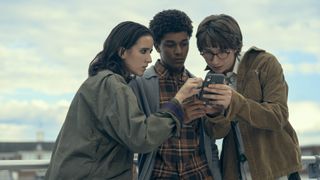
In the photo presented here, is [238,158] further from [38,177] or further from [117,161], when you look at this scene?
[38,177]

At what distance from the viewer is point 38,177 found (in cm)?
339

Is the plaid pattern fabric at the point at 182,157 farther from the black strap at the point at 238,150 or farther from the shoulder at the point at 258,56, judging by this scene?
the shoulder at the point at 258,56

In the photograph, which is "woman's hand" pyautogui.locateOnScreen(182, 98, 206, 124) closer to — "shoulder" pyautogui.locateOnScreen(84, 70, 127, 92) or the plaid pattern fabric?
the plaid pattern fabric

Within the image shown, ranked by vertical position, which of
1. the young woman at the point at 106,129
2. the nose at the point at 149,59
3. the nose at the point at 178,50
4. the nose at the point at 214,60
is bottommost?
the young woman at the point at 106,129

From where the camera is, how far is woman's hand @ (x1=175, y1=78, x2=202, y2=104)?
291 cm

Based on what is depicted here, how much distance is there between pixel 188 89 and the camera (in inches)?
116

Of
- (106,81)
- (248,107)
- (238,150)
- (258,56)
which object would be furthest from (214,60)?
(106,81)

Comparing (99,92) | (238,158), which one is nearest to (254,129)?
(238,158)

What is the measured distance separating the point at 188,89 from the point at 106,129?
481 mm

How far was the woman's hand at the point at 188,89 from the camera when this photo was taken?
291 centimetres

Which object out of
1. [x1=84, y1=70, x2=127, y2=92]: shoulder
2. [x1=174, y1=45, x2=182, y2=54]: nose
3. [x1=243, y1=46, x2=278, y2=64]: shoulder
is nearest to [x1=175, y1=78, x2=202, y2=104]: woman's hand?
[x1=84, y1=70, x2=127, y2=92]: shoulder

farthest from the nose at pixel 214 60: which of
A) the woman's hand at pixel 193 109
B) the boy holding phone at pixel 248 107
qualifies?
the woman's hand at pixel 193 109

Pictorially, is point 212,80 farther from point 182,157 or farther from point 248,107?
point 182,157

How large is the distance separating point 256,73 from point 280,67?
0.47 feet
